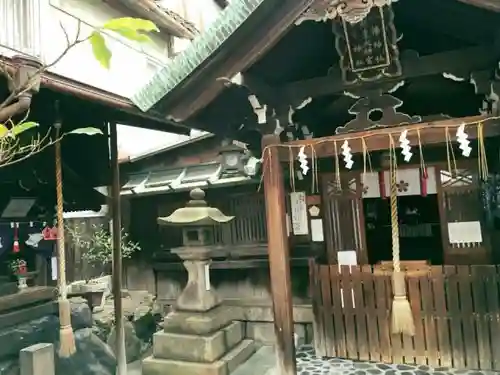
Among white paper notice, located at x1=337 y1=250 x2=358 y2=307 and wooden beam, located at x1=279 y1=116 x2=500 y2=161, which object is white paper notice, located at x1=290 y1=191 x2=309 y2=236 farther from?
wooden beam, located at x1=279 y1=116 x2=500 y2=161

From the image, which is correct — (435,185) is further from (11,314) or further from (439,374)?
(11,314)

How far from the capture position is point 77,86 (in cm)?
563

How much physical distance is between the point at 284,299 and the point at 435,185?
12.5 ft

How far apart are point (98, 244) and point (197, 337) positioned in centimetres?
606

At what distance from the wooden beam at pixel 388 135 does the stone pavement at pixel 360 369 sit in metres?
3.74

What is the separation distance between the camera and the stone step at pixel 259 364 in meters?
7.38

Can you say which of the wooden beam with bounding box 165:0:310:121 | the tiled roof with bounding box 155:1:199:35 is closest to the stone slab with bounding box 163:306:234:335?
the wooden beam with bounding box 165:0:310:121

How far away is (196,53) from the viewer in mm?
4750

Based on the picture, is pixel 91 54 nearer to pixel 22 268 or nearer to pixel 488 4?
pixel 22 268

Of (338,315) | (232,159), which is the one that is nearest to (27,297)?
(232,159)

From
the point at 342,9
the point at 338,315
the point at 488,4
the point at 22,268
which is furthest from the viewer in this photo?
the point at 22,268

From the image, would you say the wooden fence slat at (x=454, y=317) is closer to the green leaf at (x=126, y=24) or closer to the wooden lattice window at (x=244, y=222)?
the wooden lattice window at (x=244, y=222)

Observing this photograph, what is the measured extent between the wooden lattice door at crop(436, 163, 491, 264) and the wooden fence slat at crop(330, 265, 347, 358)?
1902mm

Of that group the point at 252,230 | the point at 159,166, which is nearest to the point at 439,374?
the point at 252,230
